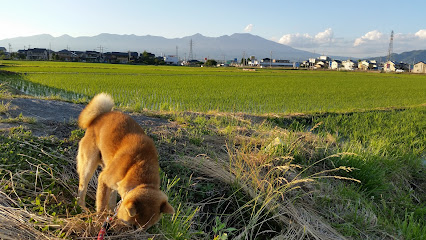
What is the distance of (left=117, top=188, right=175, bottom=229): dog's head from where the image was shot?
1979 millimetres

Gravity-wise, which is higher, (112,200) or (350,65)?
(350,65)

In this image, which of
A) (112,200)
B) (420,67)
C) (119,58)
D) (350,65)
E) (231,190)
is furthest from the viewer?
(350,65)

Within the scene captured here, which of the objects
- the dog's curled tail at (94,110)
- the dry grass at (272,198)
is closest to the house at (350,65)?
the dry grass at (272,198)

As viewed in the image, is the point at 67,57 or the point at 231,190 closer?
the point at 231,190

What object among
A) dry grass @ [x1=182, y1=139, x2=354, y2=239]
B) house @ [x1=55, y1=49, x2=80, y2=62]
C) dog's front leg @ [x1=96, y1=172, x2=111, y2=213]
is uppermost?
house @ [x1=55, y1=49, x2=80, y2=62]

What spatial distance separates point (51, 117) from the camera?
596 cm

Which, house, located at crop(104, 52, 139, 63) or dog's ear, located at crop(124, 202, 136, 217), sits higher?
house, located at crop(104, 52, 139, 63)

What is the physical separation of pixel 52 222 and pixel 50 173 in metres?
0.96

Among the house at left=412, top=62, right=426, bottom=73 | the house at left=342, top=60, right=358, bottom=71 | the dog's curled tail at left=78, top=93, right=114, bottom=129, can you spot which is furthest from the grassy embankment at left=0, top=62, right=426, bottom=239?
the house at left=342, top=60, right=358, bottom=71

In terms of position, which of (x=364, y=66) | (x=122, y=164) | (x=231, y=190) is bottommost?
(x=231, y=190)

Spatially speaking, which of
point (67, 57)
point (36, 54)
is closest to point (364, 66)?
point (67, 57)

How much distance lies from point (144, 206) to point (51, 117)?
4.99 m

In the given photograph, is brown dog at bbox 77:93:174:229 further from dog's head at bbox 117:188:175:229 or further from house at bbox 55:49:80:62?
house at bbox 55:49:80:62

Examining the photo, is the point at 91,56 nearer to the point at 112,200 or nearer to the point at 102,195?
the point at 112,200
